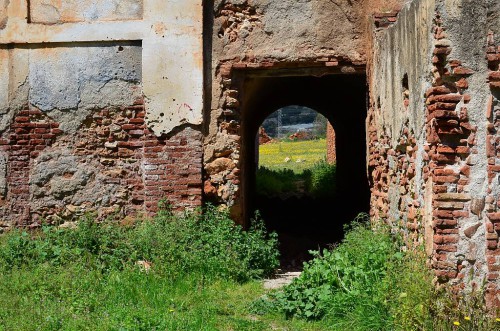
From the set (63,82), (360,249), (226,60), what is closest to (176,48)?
(226,60)

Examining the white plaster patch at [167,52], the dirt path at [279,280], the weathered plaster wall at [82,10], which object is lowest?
the dirt path at [279,280]

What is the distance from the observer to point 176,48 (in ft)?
25.7

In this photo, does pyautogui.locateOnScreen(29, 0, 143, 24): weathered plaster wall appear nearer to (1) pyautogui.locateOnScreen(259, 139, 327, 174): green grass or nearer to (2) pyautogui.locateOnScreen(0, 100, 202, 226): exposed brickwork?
(2) pyautogui.locateOnScreen(0, 100, 202, 226): exposed brickwork

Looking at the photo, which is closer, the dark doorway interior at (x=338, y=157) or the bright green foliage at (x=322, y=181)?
the dark doorway interior at (x=338, y=157)

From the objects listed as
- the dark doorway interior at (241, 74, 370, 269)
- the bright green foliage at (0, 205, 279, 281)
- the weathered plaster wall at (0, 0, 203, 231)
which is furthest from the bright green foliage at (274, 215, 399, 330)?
the dark doorway interior at (241, 74, 370, 269)

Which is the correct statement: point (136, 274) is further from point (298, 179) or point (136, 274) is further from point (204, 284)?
point (298, 179)

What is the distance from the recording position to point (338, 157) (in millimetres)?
13898

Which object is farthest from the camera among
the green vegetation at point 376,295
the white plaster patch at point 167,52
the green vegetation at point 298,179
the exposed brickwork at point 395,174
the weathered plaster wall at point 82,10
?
the green vegetation at point 298,179

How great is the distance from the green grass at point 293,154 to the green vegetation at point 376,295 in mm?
17217

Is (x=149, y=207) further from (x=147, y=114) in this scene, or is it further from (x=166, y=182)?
(x=147, y=114)

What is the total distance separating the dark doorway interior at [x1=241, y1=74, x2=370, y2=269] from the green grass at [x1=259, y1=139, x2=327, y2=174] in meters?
9.82

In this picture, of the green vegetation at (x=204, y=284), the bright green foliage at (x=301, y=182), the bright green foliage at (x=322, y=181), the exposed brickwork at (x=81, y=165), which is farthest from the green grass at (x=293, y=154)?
the green vegetation at (x=204, y=284)

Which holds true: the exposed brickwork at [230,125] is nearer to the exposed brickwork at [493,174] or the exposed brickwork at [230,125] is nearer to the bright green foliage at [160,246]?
the bright green foliage at [160,246]

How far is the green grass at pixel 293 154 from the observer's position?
2635 cm
